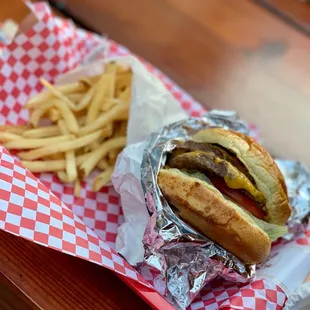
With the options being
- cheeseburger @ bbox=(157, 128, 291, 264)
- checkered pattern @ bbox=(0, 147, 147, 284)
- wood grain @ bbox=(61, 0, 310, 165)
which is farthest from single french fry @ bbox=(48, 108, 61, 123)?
wood grain @ bbox=(61, 0, 310, 165)

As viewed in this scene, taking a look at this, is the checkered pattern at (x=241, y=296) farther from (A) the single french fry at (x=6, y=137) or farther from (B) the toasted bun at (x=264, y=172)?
(A) the single french fry at (x=6, y=137)

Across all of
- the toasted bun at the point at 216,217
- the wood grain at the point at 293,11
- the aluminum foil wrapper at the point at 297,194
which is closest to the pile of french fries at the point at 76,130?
the toasted bun at the point at 216,217

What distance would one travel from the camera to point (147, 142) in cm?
156

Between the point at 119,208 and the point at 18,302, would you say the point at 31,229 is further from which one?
the point at 119,208

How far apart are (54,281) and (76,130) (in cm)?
45

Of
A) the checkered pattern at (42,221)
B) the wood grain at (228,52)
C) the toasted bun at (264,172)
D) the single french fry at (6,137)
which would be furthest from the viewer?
the wood grain at (228,52)

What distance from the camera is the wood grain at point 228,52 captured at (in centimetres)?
199

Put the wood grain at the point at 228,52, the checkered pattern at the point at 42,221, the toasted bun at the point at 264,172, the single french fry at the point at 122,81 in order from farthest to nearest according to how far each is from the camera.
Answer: the wood grain at the point at 228,52, the single french fry at the point at 122,81, the toasted bun at the point at 264,172, the checkered pattern at the point at 42,221

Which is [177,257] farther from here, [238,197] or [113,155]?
[113,155]

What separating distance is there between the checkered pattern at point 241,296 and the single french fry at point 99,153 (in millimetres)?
447

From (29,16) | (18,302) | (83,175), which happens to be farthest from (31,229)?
(29,16)

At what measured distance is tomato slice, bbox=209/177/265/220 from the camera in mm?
1360

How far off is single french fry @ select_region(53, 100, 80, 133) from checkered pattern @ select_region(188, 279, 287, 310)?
1.84 ft

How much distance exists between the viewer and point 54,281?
1.35 meters
